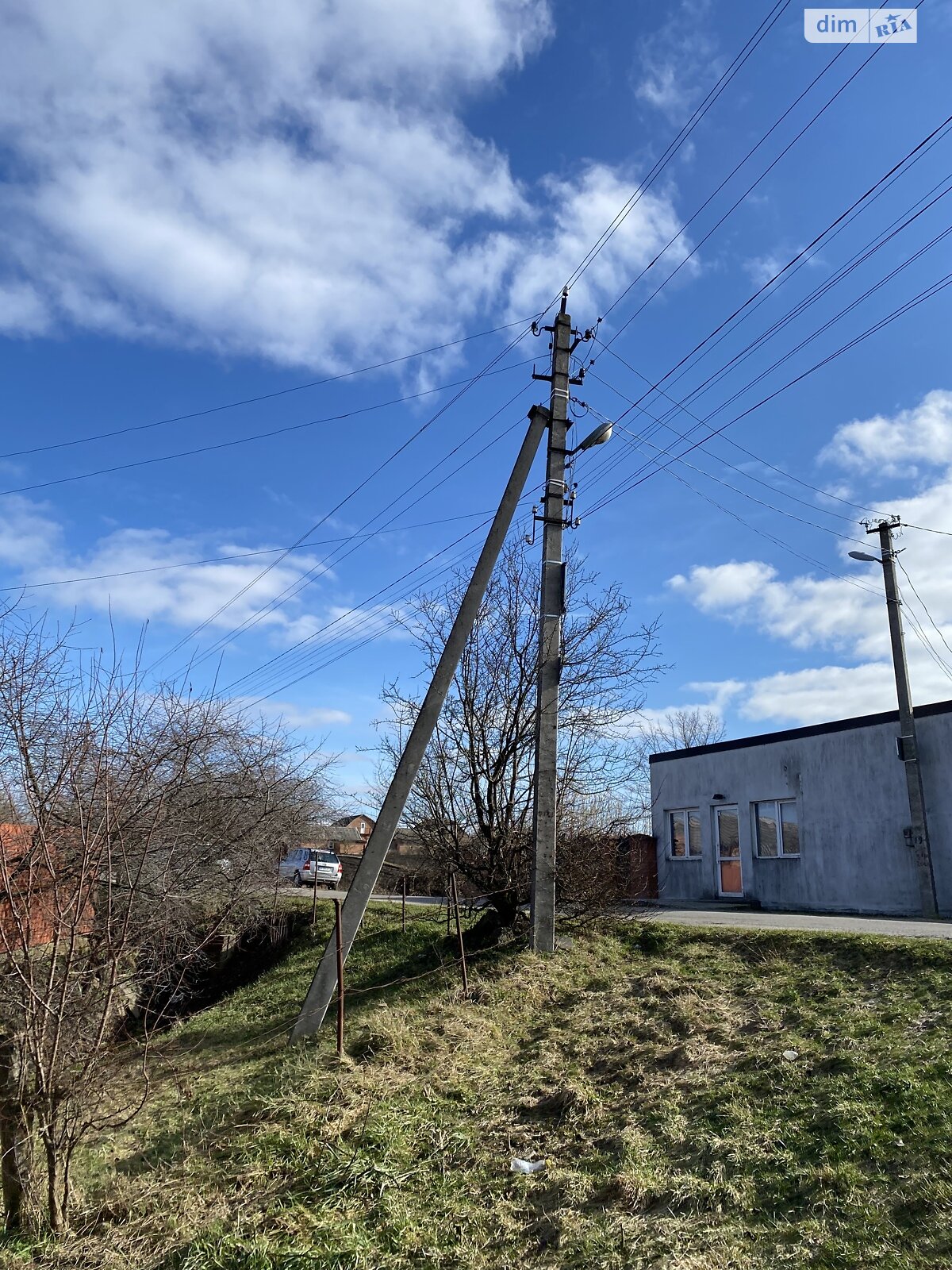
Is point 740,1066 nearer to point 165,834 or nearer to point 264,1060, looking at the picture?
point 264,1060

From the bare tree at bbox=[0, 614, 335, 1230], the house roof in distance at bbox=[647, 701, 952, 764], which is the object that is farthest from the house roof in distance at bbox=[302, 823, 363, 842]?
the bare tree at bbox=[0, 614, 335, 1230]

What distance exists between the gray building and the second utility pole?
9.69 meters

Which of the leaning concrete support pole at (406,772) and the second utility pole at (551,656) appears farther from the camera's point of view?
the second utility pole at (551,656)

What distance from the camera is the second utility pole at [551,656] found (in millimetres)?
10352

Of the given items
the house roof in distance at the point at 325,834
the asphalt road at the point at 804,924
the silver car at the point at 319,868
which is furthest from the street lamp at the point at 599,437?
the silver car at the point at 319,868

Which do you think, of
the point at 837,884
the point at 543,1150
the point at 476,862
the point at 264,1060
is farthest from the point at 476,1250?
the point at 837,884

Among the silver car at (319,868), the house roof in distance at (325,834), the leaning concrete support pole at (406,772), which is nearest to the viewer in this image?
the leaning concrete support pole at (406,772)

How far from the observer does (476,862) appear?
37.9ft

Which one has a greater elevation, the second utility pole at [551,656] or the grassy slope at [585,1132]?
the second utility pole at [551,656]

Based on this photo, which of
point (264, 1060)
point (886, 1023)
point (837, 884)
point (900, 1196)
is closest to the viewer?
point (900, 1196)

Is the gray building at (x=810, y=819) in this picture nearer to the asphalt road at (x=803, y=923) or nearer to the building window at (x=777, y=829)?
the building window at (x=777, y=829)

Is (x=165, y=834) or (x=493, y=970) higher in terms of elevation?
(x=165, y=834)

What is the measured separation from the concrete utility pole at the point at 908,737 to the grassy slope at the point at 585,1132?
8337mm

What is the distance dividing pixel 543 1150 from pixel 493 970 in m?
3.96
